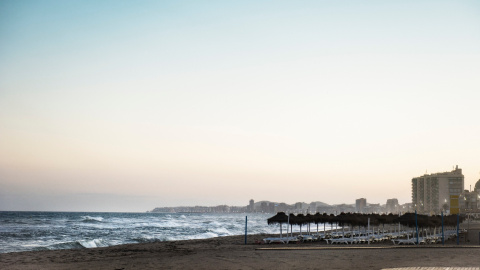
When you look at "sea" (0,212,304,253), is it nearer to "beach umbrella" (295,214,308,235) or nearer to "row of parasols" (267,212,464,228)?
"row of parasols" (267,212,464,228)

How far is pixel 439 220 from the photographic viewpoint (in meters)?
35.7

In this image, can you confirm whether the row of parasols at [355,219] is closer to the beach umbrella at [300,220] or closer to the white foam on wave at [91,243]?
the beach umbrella at [300,220]

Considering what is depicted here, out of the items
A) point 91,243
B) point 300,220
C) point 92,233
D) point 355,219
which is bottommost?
point 92,233

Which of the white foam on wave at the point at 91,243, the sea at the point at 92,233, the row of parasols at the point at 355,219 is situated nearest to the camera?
the row of parasols at the point at 355,219

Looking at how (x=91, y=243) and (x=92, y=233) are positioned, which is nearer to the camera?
(x=91, y=243)

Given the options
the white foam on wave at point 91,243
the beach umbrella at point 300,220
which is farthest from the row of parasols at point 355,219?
the white foam on wave at point 91,243

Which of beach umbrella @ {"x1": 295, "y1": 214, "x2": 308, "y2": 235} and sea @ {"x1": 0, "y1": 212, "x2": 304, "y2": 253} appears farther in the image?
sea @ {"x1": 0, "y1": 212, "x2": 304, "y2": 253}

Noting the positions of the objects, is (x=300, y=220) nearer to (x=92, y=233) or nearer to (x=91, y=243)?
(x=91, y=243)

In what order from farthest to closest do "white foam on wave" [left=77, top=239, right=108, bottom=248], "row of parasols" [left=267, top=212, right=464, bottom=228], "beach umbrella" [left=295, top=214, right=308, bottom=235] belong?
"white foam on wave" [left=77, top=239, right=108, bottom=248]
"beach umbrella" [left=295, top=214, right=308, bottom=235]
"row of parasols" [left=267, top=212, right=464, bottom=228]

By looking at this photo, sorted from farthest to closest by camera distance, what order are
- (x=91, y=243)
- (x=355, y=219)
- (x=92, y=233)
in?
(x=92, y=233) < (x=91, y=243) < (x=355, y=219)

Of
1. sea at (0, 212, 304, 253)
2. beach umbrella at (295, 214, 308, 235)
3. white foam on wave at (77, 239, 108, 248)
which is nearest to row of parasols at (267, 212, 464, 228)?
beach umbrella at (295, 214, 308, 235)

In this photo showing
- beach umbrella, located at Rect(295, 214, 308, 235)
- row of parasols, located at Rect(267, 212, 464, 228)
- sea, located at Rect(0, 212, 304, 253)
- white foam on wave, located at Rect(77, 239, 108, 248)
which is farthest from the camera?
sea, located at Rect(0, 212, 304, 253)

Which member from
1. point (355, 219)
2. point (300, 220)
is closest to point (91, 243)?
point (300, 220)

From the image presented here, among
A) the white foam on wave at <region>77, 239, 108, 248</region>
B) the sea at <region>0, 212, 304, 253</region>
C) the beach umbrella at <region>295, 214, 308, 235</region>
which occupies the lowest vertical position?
the sea at <region>0, 212, 304, 253</region>
